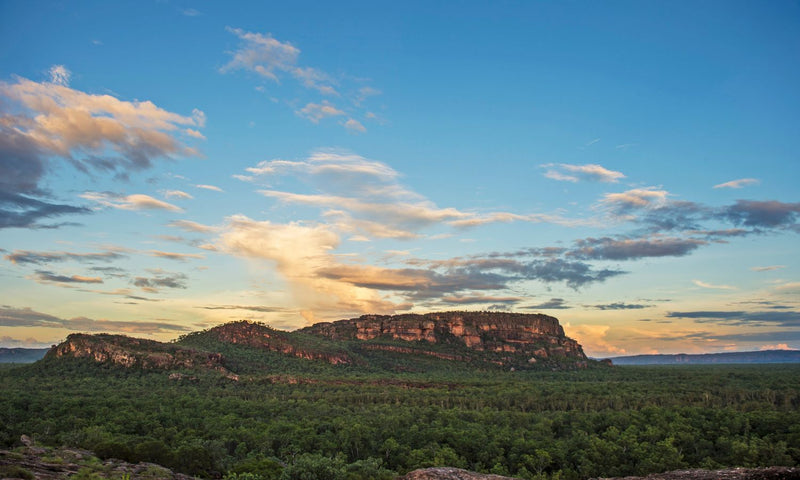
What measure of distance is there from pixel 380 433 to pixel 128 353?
96200mm

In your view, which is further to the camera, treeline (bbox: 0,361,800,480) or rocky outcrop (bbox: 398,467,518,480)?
treeline (bbox: 0,361,800,480)

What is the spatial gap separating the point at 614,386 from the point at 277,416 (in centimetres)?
10379

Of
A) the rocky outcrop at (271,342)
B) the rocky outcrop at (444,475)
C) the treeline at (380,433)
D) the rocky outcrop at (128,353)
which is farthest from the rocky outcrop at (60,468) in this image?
the rocky outcrop at (271,342)

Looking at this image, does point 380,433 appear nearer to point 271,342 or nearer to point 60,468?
point 60,468

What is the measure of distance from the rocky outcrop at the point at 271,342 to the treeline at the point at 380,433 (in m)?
79.5

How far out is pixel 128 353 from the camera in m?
131

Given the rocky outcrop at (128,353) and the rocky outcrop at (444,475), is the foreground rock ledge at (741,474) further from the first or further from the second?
the rocky outcrop at (128,353)

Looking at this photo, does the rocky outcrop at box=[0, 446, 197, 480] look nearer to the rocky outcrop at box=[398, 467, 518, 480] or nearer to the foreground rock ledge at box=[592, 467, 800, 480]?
the rocky outcrop at box=[398, 467, 518, 480]

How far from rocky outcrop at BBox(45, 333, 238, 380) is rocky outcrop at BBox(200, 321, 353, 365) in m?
47.5

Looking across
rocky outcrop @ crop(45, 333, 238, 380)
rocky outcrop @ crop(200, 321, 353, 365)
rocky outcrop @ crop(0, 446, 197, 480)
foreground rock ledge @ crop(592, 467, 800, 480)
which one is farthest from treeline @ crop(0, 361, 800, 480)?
rocky outcrop @ crop(200, 321, 353, 365)

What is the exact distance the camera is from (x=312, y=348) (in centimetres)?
19762

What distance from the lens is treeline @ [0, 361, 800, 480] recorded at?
153 feet

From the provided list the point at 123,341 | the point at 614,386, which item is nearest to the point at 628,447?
the point at 614,386

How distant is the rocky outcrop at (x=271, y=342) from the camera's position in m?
189
